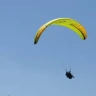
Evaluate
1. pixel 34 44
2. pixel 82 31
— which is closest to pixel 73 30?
pixel 82 31

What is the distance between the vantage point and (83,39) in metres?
75.4

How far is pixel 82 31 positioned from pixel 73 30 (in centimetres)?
108

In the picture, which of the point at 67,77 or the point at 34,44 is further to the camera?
the point at 67,77

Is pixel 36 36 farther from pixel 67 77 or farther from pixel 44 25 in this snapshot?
pixel 67 77

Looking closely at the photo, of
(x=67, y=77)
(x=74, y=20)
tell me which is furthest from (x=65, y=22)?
(x=67, y=77)

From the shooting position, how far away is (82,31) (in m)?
75.1

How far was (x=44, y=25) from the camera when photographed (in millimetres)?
72625

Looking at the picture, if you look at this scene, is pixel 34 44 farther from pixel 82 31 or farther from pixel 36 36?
pixel 82 31

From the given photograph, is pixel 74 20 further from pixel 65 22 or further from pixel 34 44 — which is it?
pixel 34 44

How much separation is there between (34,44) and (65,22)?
4.90 m

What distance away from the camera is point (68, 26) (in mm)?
75125

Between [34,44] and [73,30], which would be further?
[73,30]

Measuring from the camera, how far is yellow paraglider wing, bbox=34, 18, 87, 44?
72.1m

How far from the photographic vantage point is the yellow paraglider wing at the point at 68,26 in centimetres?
7213
